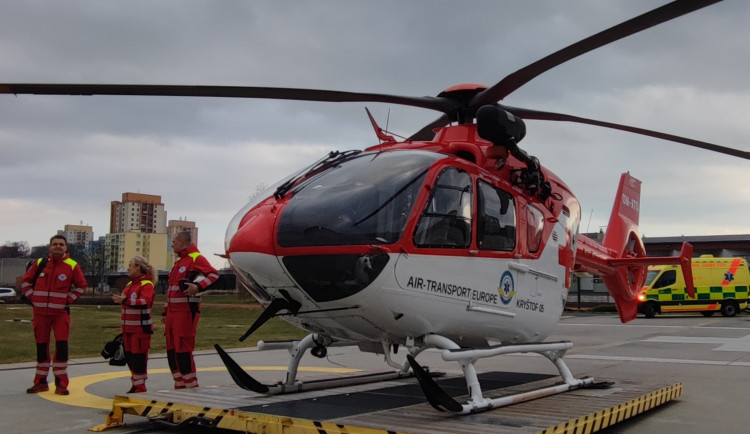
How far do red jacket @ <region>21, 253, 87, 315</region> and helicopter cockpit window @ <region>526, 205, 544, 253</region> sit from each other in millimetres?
5295

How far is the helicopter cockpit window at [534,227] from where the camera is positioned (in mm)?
7344

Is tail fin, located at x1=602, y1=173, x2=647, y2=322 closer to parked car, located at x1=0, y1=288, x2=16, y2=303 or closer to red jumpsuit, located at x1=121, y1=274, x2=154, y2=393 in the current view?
red jumpsuit, located at x1=121, y1=274, x2=154, y2=393

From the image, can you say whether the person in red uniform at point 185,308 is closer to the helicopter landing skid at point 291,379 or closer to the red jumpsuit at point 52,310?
the helicopter landing skid at point 291,379

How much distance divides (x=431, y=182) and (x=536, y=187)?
2.00 meters

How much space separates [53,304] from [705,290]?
28.9 metres

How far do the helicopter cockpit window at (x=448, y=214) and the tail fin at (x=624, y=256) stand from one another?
12.9ft

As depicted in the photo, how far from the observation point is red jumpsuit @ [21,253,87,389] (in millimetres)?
8219

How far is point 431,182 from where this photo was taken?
238 inches

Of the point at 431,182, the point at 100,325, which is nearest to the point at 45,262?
the point at 431,182

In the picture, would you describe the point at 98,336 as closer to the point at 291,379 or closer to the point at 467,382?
the point at 291,379

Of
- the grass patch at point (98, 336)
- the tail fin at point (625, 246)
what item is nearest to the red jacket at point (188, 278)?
the grass patch at point (98, 336)

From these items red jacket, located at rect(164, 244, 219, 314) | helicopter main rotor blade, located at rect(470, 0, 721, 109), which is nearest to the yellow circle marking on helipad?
red jacket, located at rect(164, 244, 219, 314)

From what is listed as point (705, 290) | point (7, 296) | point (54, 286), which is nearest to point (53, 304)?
point (54, 286)

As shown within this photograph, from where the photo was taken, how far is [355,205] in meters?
5.69
